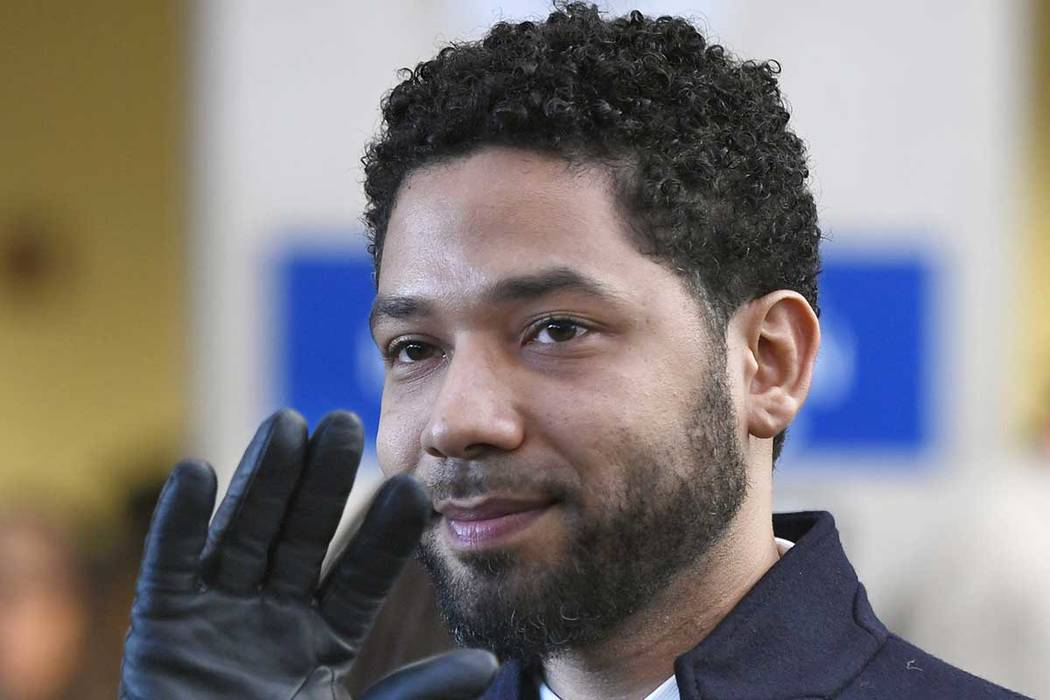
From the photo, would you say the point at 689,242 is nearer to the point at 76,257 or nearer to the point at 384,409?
the point at 384,409

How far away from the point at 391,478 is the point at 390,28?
3.67 meters

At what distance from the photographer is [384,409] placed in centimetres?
194

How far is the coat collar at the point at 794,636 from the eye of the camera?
5.89ft

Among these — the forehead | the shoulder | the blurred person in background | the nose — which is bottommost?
the blurred person in background

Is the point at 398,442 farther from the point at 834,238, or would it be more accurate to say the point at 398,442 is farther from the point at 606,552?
the point at 834,238

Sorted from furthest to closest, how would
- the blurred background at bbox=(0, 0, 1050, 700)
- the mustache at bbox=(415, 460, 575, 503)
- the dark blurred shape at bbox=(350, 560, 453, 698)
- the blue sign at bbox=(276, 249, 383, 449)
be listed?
the blurred background at bbox=(0, 0, 1050, 700)
the blue sign at bbox=(276, 249, 383, 449)
the dark blurred shape at bbox=(350, 560, 453, 698)
the mustache at bbox=(415, 460, 575, 503)

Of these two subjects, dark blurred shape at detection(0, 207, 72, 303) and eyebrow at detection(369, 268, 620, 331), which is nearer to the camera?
eyebrow at detection(369, 268, 620, 331)

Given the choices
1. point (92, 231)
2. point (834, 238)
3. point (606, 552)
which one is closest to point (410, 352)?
point (606, 552)

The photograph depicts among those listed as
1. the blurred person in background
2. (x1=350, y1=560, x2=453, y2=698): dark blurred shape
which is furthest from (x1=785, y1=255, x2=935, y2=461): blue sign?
(x1=350, y1=560, x2=453, y2=698): dark blurred shape

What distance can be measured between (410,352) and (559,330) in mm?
194

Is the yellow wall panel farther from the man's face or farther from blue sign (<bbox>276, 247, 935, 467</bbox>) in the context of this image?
the man's face

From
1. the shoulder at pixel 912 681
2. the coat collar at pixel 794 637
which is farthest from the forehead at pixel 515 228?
the shoulder at pixel 912 681

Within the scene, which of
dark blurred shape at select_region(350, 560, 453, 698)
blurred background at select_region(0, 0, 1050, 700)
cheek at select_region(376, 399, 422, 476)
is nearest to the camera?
cheek at select_region(376, 399, 422, 476)

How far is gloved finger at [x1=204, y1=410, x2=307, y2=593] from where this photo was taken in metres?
1.70
